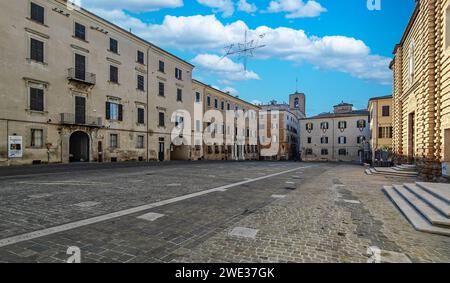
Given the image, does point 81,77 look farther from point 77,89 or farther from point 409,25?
point 409,25

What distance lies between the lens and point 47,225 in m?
5.26

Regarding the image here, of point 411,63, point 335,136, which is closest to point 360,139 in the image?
point 335,136

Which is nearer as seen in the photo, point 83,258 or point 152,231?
point 83,258

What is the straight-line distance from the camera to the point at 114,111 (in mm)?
26625

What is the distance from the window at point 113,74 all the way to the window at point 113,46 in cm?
184

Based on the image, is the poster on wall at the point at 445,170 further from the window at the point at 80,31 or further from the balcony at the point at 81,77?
the window at the point at 80,31

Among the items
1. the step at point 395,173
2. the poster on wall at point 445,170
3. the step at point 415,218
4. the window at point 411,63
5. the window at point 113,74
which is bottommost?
the step at point 395,173

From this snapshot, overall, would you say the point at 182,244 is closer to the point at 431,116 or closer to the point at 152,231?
the point at 152,231

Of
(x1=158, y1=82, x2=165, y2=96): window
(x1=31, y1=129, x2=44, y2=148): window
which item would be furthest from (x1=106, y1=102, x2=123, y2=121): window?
(x1=158, y1=82, x2=165, y2=96): window

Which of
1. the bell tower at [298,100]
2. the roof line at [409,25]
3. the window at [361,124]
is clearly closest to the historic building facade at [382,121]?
the roof line at [409,25]

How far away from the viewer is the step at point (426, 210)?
5641 mm
